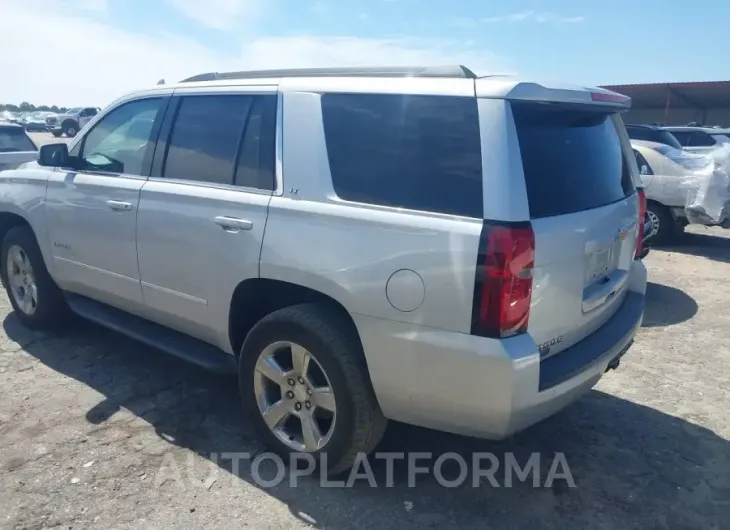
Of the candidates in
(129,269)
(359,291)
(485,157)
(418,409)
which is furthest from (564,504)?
(129,269)

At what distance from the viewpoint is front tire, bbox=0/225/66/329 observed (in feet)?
15.7

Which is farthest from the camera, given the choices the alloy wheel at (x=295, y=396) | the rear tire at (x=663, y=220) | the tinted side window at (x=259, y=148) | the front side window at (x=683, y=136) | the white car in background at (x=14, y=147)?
the front side window at (x=683, y=136)

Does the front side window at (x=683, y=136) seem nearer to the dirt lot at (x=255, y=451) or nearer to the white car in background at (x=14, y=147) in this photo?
the dirt lot at (x=255, y=451)

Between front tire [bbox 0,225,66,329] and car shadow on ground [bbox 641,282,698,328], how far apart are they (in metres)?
5.06

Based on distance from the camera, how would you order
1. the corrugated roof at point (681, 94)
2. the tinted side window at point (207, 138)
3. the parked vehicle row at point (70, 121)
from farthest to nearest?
1. the parked vehicle row at point (70, 121)
2. the corrugated roof at point (681, 94)
3. the tinted side window at point (207, 138)

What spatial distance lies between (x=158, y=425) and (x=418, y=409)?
1.76 m

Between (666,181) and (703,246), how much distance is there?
153cm

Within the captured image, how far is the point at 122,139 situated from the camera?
4.24 metres

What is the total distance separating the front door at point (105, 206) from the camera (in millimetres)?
3947

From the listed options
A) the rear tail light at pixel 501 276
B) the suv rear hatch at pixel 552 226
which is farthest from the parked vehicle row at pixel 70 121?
the rear tail light at pixel 501 276

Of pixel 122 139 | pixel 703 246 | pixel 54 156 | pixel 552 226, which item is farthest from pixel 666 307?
pixel 54 156

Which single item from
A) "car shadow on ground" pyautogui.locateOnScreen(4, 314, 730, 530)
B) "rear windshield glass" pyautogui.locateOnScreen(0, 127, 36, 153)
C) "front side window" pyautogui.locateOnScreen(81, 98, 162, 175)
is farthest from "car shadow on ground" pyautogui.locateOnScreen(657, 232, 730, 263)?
"rear windshield glass" pyautogui.locateOnScreen(0, 127, 36, 153)

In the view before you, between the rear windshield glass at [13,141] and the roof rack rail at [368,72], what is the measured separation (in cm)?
675

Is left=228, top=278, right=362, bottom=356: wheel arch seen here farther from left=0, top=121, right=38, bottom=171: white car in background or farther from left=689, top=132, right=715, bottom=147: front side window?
left=689, top=132, right=715, bottom=147: front side window
